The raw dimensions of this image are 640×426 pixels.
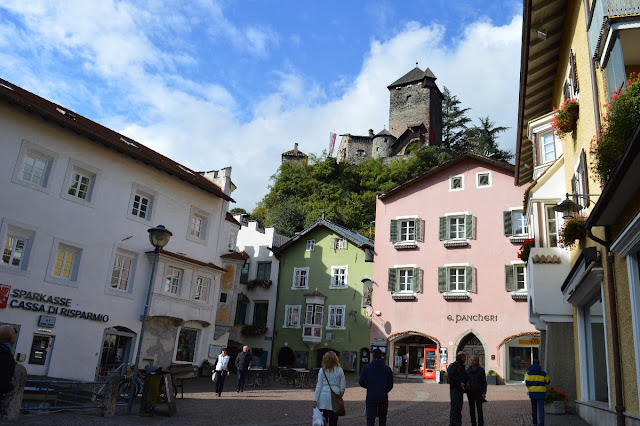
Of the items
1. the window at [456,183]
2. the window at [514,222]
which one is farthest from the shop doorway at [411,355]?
the window at [456,183]

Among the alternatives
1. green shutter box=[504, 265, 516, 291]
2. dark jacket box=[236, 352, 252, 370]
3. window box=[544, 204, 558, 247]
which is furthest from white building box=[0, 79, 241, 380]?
window box=[544, 204, 558, 247]

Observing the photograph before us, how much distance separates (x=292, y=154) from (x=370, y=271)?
55628mm

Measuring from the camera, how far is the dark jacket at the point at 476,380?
37.0ft

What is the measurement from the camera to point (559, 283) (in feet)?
48.5

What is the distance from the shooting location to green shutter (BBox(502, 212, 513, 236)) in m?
29.0

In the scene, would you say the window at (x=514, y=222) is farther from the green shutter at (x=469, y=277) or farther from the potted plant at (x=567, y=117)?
the potted plant at (x=567, y=117)

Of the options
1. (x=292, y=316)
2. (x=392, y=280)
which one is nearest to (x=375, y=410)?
(x=392, y=280)

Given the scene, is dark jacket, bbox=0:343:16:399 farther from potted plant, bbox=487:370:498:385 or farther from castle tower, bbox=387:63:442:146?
castle tower, bbox=387:63:442:146

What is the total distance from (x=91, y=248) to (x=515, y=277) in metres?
19.9

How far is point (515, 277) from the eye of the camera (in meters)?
28.0

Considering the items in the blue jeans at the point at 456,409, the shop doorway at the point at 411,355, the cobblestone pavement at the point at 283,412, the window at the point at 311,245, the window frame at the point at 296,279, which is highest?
the window at the point at 311,245

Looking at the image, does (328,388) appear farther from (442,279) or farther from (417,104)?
(417,104)

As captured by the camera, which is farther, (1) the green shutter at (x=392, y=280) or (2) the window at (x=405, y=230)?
(2) the window at (x=405, y=230)

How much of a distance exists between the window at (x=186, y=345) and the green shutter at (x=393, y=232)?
12.3 meters
